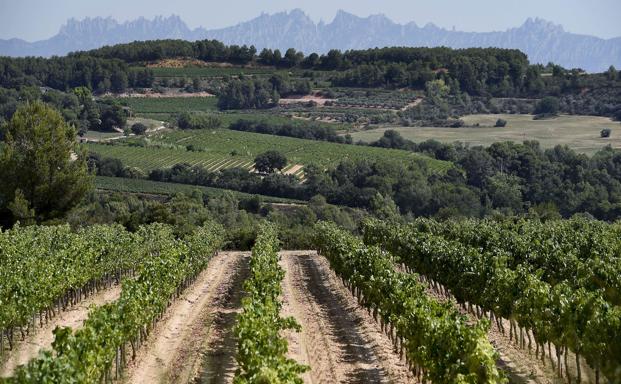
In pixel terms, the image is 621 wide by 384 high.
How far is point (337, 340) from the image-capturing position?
30375 mm

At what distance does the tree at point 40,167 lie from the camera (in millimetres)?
60688

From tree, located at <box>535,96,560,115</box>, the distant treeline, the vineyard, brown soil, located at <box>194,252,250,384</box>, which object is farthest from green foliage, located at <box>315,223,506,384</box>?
the distant treeline

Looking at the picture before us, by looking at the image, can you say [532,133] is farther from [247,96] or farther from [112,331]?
[112,331]

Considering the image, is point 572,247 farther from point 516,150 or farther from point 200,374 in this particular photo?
point 516,150

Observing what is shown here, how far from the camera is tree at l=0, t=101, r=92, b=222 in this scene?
6069 centimetres

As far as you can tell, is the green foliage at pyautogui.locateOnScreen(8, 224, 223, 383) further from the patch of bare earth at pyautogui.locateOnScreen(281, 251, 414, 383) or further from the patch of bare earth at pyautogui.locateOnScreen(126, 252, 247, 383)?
the patch of bare earth at pyautogui.locateOnScreen(281, 251, 414, 383)

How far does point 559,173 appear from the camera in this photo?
356 feet

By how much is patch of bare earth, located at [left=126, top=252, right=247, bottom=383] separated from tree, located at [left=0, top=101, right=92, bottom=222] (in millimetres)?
18111

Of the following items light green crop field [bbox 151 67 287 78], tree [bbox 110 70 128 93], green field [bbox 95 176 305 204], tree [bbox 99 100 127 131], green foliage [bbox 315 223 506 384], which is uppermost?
light green crop field [bbox 151 67 287 78]

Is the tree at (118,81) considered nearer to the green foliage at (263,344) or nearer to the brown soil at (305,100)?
the brown soil at (305,100)

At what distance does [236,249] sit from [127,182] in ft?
107

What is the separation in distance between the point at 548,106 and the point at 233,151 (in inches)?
2520

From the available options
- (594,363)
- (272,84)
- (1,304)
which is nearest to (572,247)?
(594,363)

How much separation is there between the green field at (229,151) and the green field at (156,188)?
7951 millimetres
